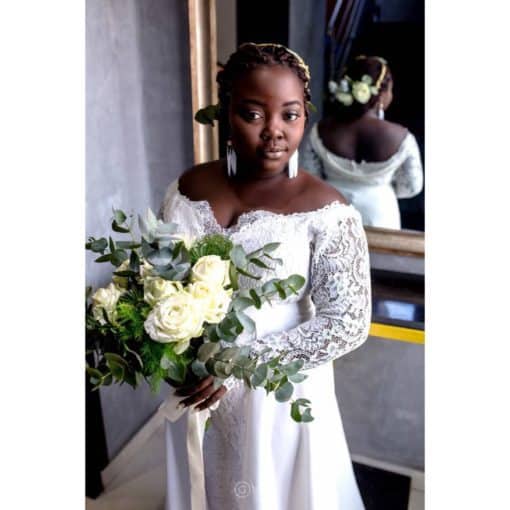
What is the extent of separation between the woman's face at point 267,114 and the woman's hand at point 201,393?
0.37 meters

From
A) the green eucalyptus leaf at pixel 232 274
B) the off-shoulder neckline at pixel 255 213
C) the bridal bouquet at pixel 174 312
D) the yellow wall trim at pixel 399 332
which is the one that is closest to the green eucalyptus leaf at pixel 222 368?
the bridal bouquet at pixel 174 312

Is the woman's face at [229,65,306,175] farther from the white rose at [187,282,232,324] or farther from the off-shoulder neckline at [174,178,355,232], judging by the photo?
the white rose at [187,282,232,324]

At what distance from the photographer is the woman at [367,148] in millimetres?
1484

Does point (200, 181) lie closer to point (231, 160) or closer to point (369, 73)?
point (231, 160)

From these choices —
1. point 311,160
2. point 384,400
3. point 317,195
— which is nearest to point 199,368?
point 317,195

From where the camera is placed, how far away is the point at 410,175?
1522mm

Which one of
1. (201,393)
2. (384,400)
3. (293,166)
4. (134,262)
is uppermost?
(293,166)

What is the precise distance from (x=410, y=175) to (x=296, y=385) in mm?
810

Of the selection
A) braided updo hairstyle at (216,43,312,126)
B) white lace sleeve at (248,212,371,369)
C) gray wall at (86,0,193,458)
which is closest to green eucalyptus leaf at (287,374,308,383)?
white lace sleeve at (248,212,371,369)
